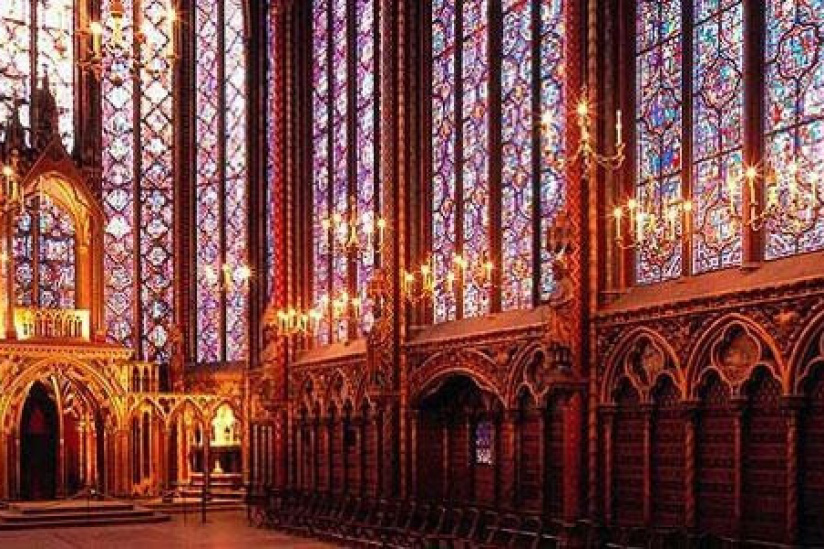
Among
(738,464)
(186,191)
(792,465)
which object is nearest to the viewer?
(792,465)

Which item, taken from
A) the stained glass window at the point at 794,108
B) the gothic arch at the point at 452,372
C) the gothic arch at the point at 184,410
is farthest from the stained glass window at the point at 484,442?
the gothic arch at the point at 184,410

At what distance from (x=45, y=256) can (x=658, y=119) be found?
25.4 metres

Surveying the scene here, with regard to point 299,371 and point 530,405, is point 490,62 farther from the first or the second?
point 299,371

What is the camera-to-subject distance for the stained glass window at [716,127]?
71.1 ft

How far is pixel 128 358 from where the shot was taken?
41.4 m

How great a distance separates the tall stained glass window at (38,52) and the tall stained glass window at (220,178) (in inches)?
167

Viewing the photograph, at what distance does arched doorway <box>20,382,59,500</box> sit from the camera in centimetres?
4109

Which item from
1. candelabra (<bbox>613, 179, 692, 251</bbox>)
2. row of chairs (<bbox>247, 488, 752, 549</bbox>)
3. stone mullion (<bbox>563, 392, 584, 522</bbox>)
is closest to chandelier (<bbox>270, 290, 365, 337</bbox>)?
row of chairs (<bbox>247, 488, 752, 549</bbox>)

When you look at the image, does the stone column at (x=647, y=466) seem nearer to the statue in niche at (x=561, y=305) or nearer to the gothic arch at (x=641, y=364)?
the gothic arch at (x=641, y=364)

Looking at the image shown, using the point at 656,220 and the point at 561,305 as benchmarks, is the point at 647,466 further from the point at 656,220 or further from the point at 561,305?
the point at 656,220

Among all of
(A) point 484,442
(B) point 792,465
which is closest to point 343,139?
(A) point 484,442

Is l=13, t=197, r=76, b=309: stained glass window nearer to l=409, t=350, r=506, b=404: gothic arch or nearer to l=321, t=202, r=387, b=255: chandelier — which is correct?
l=321, t=202, r=387, b=255: chandelier

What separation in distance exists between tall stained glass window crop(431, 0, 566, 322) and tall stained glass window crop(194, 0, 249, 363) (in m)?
13.5

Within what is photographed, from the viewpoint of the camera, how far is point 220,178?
44.9m
